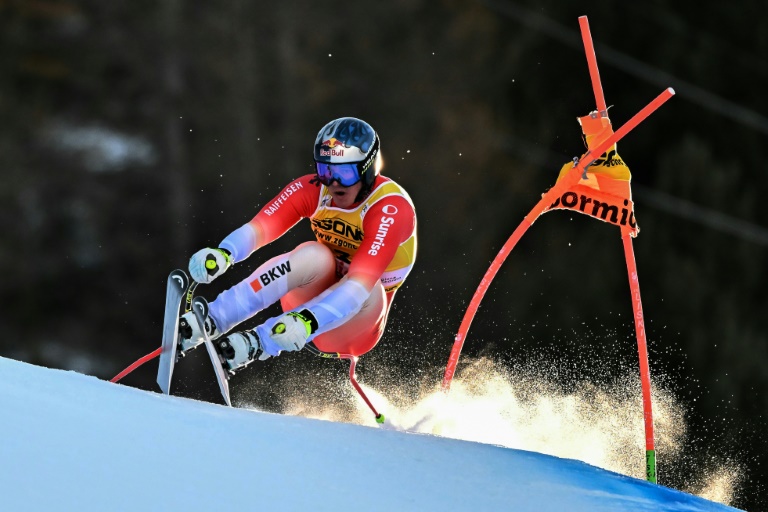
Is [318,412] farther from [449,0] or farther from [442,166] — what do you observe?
[449,0]

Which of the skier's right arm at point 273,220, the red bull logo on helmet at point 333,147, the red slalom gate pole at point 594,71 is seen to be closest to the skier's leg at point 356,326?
the skier's right arm at point 273,220

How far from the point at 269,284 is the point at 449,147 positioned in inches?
240

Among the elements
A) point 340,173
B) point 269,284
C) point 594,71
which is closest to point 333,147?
point 340,173

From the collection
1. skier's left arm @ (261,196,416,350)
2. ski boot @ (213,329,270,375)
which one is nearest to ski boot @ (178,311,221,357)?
ski boot @ (213,329,270,375)

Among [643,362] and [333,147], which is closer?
[333,147]

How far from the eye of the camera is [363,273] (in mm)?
4258

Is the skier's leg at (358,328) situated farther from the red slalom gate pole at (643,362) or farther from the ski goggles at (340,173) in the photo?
the red slalom gate pole at (643,362)

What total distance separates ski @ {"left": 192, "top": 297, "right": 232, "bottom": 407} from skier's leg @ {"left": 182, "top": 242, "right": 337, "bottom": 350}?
0.14 metres

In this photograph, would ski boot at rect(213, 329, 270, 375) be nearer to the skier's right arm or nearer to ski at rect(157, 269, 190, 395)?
ski at rect(157, 269, 190, 395)

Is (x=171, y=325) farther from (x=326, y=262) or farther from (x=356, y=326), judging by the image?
(x=356, y=326)

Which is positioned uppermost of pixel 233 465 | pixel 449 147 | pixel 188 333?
pixel 449 147

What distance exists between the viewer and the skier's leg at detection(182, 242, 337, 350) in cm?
429

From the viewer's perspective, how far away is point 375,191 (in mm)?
4461

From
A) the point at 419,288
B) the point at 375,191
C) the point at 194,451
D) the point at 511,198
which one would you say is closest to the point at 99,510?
the point at 194,451
